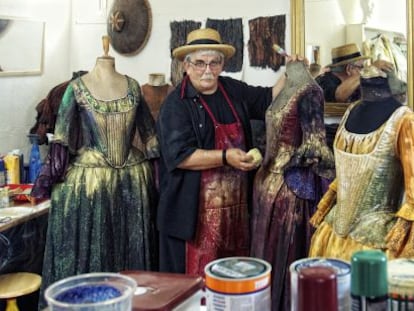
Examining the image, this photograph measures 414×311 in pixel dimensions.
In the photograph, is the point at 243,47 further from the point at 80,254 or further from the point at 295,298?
the point at 295,298

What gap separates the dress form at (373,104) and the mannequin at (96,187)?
3.41 ft

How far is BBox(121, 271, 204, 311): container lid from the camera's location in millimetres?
868

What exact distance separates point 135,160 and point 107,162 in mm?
122

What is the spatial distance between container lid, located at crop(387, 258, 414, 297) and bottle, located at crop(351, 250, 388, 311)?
0.12 feet

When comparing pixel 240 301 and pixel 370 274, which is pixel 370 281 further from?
pixel 240 301

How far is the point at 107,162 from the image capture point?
7.39ft

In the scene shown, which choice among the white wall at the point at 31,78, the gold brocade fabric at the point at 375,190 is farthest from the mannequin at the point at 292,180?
the white wall at the point at 31,78

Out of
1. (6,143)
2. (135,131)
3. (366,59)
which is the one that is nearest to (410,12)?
(366,59)

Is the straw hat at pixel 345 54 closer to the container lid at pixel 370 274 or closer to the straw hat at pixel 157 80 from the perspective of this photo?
the straw hat at pixel 157 80

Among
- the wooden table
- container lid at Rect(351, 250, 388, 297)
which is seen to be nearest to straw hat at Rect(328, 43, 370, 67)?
the wooden table

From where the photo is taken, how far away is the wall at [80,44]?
2.94 metres

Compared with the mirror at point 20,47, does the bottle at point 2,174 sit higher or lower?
lower

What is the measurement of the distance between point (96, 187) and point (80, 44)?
1.63 metres

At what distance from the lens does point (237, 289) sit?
792mm
